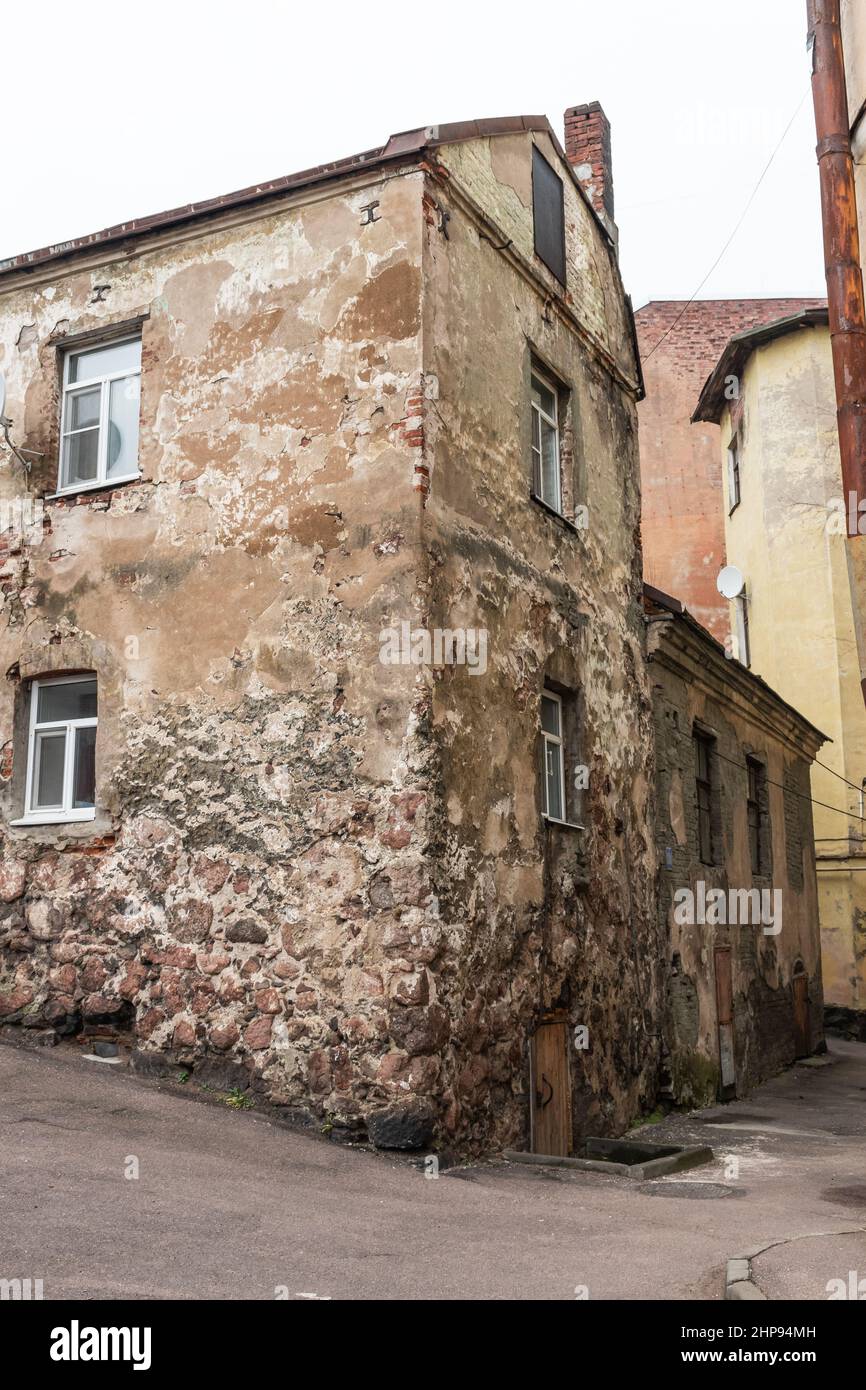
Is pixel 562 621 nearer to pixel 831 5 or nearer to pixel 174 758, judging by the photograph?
pixel 174 758

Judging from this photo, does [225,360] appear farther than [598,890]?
No

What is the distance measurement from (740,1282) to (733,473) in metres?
21.5

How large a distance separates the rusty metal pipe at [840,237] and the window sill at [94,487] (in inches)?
241

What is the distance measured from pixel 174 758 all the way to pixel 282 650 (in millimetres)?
1280

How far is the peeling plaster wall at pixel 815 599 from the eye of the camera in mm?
22609

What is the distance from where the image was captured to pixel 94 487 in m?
11.2

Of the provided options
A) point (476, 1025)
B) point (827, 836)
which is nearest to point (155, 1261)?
point (476, 1025)

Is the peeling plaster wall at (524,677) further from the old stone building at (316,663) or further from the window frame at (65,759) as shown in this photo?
the window frame at (65,759)

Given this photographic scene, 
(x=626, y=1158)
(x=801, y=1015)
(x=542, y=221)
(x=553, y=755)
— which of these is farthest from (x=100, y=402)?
(x=801, y=1015)

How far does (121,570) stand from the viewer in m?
10.9

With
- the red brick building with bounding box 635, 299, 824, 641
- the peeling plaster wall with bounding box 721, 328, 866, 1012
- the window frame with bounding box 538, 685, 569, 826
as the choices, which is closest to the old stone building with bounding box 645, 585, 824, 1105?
the peeling plaster wall with bounding box 721, 328, 866, 1012

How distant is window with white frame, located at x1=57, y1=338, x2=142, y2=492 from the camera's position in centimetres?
1126

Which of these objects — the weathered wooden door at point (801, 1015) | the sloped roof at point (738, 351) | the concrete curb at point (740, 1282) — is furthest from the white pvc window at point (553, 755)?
the sloped roof at point (738, 351)

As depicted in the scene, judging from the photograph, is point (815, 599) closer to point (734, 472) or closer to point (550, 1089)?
point (734, 472)
